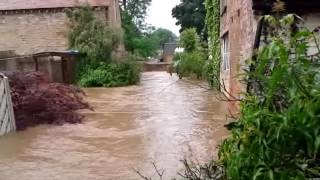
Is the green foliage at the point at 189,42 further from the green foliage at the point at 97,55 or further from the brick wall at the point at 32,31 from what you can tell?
the brick wall at the point at 32,31

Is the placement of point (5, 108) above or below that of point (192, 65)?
below

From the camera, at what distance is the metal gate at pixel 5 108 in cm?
1055

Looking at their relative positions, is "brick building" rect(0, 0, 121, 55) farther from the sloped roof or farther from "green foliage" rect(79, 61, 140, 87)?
"green foliage" rect(79, 61, 140, 87)

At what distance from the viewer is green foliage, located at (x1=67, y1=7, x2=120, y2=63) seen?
2308cm

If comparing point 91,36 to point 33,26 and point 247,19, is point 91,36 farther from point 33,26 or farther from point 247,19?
point 247,19

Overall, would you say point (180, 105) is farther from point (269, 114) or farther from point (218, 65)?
point (269, 114)

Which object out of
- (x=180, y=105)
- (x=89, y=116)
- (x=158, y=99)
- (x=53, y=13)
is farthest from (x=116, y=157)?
(x=53, y=13)

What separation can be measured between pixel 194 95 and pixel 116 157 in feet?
32.5

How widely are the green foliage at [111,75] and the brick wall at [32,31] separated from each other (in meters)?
5.23

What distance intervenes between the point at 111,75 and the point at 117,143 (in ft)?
45.7

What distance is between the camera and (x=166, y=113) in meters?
13.1

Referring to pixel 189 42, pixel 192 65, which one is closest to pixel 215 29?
pixel 192 65

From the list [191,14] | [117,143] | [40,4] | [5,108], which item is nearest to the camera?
[117,143]

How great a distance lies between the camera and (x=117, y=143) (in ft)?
30.5
